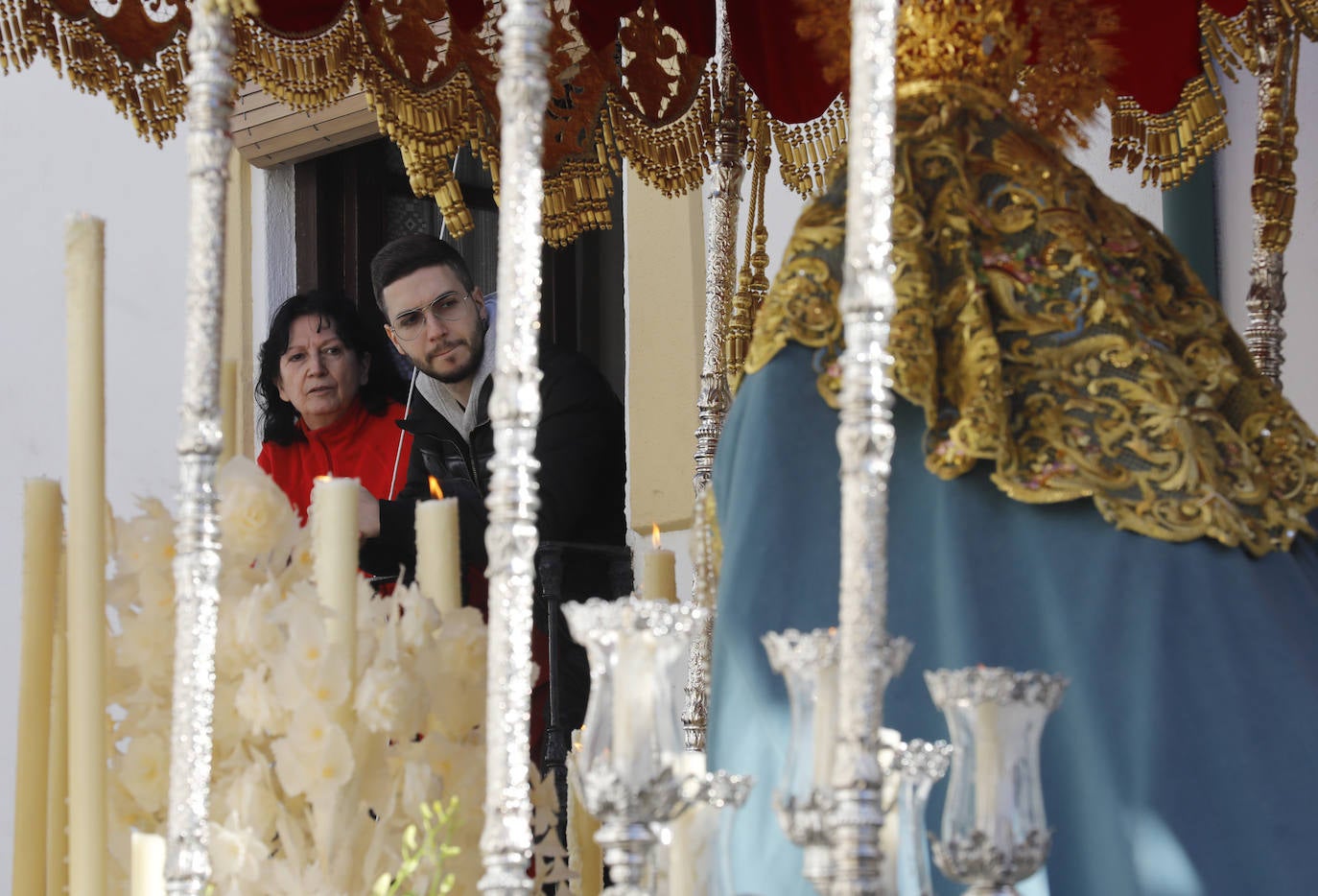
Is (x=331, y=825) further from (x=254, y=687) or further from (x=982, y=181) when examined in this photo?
(x=982, y=181)

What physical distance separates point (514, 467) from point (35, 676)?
0.55m

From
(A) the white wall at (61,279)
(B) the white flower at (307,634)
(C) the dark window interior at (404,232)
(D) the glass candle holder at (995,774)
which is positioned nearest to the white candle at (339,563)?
(B) the white flower at (307,634)

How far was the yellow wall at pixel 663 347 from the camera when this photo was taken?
3.57 metres

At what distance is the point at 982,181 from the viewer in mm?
2020

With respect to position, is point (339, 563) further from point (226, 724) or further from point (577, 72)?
point (577, 72)

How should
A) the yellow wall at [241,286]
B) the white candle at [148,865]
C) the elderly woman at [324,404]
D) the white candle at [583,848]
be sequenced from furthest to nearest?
the yellow wall at [241,286]
the elderly woman at [324,404]
the white candle at [583,848]
the white candle at [148,865]

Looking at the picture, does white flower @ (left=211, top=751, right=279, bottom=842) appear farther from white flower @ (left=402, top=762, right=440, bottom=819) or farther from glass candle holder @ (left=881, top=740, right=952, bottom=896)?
glass candle holder @ (left=881, top=740, right=952, bottom=896)

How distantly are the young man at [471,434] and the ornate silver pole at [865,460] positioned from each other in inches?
57.7

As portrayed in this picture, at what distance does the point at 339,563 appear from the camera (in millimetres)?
1674

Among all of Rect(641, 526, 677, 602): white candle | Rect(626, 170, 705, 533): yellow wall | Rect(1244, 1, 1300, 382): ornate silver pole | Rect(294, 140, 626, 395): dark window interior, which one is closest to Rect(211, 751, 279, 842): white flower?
Rect(641, 526, 677, 602): white candle

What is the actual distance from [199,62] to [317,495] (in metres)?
0.38

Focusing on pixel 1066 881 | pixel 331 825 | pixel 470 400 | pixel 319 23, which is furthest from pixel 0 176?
pixel 1066 881

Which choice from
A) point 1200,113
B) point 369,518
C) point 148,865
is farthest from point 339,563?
point 1200,113

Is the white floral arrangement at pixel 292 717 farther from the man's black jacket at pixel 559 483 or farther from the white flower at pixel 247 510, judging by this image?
the man's black jacket at pixel 559 483
